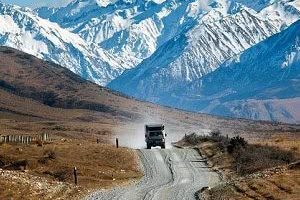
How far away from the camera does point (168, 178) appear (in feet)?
200

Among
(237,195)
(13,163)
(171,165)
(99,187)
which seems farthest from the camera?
(171,165)

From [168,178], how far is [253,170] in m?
7.70

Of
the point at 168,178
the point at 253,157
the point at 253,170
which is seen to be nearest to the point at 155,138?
the point at 253,157

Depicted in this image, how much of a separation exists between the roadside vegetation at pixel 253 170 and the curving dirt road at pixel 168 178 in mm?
1406

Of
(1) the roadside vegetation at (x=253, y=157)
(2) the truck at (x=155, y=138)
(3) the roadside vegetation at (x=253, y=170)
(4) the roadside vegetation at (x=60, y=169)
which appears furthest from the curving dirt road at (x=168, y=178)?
(2) the truck at (x=155, y=138)

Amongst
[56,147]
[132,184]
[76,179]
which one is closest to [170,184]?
[132,184]

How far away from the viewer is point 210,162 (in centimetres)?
7106

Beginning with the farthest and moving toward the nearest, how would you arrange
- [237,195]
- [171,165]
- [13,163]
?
[171,165] → [13,163] → [237,195]

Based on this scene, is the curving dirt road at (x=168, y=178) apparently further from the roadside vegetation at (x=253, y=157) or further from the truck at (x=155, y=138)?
the truck at (x=155, y=138)

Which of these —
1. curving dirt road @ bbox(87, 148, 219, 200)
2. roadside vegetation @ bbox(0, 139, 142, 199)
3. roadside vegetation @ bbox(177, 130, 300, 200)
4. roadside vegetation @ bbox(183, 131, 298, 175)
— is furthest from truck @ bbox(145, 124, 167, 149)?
roadside vegetation @ bbox(183, 131, 298, 175)

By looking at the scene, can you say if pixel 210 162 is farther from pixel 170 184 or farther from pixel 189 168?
pixel 170 184

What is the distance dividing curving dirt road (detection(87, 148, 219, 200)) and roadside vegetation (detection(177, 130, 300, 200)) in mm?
1406

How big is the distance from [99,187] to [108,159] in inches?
520

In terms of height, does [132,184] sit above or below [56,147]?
below
